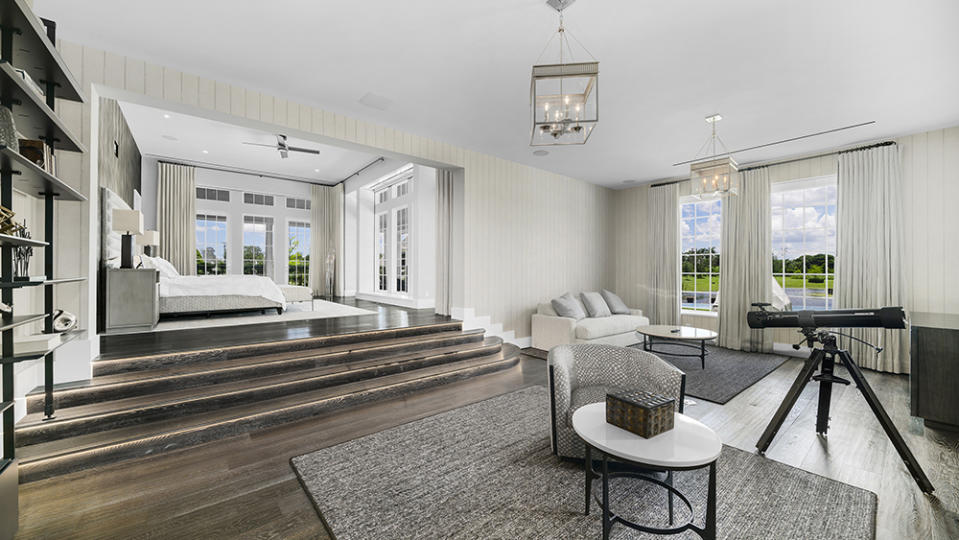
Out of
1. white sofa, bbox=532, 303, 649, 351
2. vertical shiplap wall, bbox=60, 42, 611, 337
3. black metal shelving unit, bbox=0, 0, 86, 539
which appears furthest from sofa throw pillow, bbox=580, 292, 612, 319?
black metal shelving unit, bbox=0, 0, 86, 539

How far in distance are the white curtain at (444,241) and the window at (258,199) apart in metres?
5.76

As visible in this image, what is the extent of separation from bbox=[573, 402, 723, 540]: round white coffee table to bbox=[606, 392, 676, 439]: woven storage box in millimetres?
29

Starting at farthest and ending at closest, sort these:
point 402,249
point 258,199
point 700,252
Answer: point 258,199 < point 402,249 < point 700,252

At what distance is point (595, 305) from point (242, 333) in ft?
16.1

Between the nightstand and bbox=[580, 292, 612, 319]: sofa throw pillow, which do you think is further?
bbox=[580, 292, 612, 319]: sofa throw pillow

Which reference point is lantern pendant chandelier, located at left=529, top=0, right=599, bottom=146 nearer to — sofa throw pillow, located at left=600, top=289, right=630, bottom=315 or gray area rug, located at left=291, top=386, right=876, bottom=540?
gray area rug, located at left=291, top=386, right=876, bottom=540

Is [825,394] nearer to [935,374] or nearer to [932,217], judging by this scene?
[935,374]

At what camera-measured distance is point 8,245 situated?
5.45 feet

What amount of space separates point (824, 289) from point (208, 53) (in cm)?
770

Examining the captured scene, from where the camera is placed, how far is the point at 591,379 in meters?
2.64

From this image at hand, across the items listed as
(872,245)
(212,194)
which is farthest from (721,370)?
(212,194)

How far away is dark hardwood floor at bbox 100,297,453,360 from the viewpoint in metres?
3.37

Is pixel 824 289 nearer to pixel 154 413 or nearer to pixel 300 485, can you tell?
pixel 300 485

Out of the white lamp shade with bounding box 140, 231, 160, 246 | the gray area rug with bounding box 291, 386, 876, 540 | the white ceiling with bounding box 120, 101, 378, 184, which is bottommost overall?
the gray area rug with bounding box 291, 386, 876, 540
